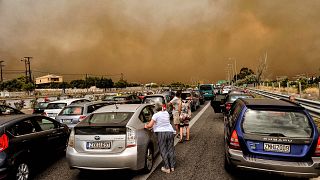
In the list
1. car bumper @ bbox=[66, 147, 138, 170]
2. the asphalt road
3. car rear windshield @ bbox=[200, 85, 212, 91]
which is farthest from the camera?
car rear windshield @ bbox=[200, 85, 212, 91]

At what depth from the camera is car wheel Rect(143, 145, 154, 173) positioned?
5.91 metres

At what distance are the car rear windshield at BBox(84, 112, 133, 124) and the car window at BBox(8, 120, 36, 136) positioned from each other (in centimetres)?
132

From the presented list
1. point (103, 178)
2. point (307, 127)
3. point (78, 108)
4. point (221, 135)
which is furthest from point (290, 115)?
point (78, 108)

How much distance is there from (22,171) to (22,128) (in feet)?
3.18

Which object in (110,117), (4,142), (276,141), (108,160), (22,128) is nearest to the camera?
(276,141)

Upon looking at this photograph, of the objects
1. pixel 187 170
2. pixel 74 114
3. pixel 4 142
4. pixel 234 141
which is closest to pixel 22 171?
pixel 4 142

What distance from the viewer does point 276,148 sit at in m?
4.93

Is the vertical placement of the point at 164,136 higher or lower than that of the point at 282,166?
higher

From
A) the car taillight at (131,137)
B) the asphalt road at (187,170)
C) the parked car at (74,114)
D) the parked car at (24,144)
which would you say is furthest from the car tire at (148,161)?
the parked car at (74,114)

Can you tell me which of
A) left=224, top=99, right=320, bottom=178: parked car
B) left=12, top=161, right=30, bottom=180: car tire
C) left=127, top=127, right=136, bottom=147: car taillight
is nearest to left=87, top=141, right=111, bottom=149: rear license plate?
left=127, top=127, right=136, bottom=147: car taillight

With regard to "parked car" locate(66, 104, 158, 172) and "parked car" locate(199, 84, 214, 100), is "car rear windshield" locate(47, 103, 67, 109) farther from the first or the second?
"parked car" locate(199, 84, 214, 100)

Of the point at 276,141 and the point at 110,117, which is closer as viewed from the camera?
the point at 276,141

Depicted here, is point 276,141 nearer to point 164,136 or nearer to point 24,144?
point 164,136

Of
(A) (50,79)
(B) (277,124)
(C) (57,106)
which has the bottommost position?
(C) (57,106)
